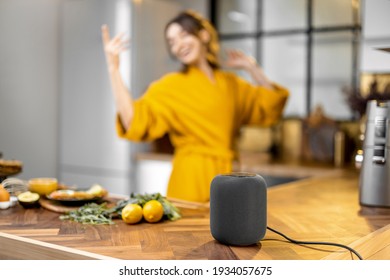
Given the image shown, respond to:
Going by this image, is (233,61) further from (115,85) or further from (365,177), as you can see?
(365,177)

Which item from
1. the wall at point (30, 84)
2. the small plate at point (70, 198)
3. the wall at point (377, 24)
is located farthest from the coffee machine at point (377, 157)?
the wall at point (30, 84)

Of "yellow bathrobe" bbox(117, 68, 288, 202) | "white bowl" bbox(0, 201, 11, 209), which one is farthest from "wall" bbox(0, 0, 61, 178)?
"white bowl" bbox(0, 201, 11, 209)

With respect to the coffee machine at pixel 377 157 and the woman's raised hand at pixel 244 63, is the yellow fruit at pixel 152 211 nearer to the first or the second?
the coffee machine at pixel 377 157

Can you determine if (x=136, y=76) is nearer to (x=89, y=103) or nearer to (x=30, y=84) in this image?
(x=89, y=103)

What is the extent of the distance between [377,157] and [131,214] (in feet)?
2.73

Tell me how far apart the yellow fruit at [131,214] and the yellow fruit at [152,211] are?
0.02 meters

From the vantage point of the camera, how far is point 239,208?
4.09ft

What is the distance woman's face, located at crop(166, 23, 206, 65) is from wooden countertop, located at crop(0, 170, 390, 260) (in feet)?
2.70

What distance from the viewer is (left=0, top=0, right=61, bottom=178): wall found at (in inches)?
156

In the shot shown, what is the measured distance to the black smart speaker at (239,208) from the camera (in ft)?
4.08

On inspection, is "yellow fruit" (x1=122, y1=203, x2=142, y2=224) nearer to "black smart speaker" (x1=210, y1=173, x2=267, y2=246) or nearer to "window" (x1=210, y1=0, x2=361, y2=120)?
"black smart speaker" (x1=210, y1=173, x2=267, y2=246)

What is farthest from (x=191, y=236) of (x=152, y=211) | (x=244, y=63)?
(x=244, y=63)
